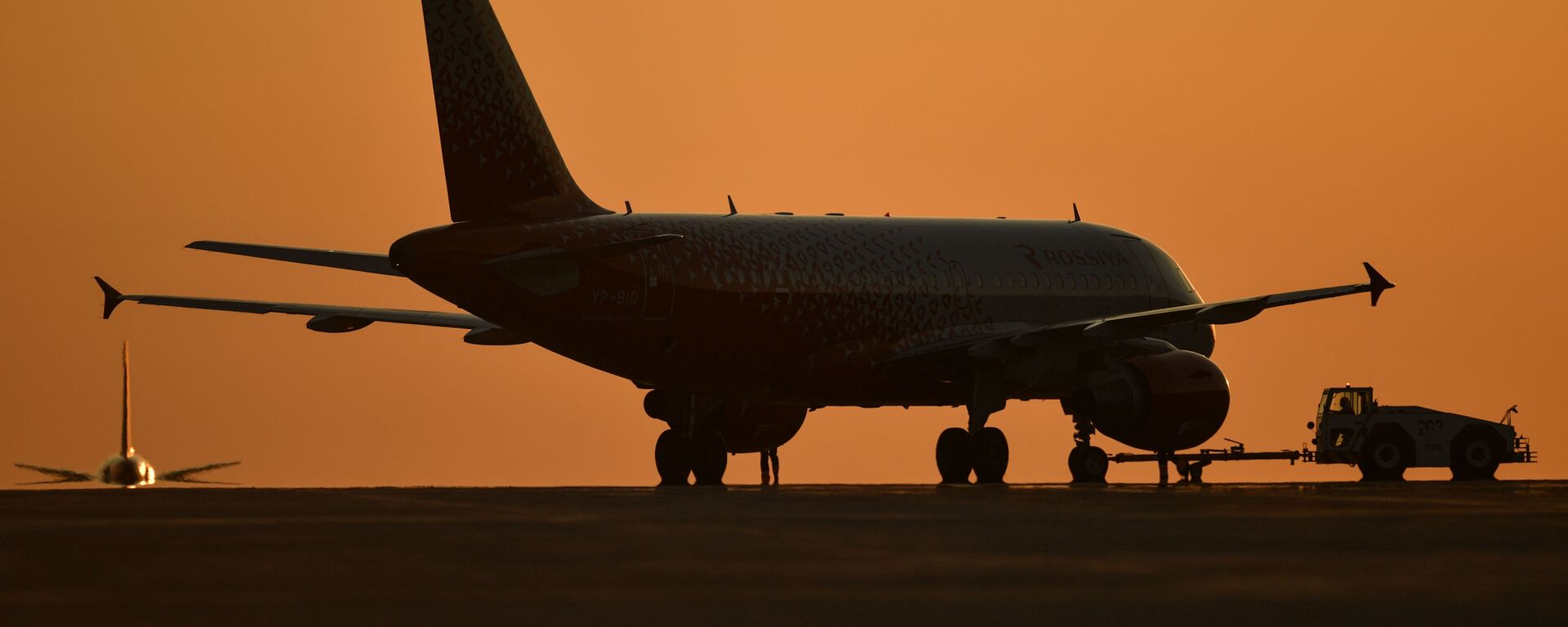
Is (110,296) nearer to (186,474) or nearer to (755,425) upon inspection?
(755,425)

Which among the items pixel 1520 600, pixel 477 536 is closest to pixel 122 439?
pixel 477 536

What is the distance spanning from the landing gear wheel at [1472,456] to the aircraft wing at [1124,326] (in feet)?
25.4

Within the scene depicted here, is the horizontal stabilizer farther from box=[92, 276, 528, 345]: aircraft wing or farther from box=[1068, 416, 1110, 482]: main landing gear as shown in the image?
box=[1068, 416, 1110, 482]: main landing gear

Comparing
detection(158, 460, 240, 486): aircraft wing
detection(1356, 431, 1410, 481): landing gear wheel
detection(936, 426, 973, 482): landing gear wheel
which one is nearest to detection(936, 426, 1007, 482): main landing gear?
detection(936, 426, 973, 482): landing gear wheel

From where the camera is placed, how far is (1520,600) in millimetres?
11500

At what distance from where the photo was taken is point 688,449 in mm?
38125

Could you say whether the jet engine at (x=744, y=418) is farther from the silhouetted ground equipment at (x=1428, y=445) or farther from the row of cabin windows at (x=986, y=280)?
the silhouetted ground equipment at (x=1428, y=445)

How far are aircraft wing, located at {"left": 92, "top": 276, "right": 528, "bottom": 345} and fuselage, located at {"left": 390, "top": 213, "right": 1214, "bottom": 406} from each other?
4.60m

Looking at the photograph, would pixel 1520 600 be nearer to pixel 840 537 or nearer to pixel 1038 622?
pixel 1038 622

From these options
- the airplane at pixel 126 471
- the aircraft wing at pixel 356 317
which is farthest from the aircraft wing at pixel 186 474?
the aircraft wing at pixel 356 317

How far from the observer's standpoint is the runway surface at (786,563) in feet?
36.2

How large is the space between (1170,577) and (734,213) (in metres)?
24.7

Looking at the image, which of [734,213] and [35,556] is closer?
[35,556]

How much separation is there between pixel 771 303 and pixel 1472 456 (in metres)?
14.4
